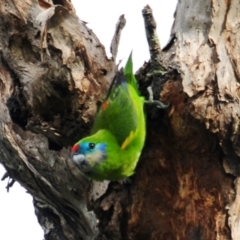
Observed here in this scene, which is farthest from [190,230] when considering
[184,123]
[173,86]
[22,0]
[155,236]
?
[22,0]

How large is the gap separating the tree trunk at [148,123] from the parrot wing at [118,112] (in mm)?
90

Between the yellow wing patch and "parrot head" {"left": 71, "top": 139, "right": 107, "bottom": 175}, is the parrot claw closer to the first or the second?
the yellow wing patch

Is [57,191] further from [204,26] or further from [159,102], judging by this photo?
[204,26]

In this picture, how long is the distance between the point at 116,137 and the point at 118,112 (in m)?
0.15

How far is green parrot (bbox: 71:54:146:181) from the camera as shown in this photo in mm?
3064

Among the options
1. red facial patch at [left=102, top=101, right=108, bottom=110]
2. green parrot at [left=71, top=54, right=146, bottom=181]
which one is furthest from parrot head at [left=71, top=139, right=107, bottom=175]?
red facial patch at [left=102, top=101, right=108, bottom=110]

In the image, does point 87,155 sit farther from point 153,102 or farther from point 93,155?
point 153,102

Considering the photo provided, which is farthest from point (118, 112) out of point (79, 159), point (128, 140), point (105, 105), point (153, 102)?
point (79, 159)

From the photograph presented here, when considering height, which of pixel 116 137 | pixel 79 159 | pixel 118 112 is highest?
pixel 118 112

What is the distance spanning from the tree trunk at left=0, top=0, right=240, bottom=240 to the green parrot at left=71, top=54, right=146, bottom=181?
0.06 metres

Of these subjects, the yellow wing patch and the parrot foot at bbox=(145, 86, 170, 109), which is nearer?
the parrot foot at bbox=(145, 86, 170, 109)

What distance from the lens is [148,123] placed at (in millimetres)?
3234

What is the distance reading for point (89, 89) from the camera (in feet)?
11.0

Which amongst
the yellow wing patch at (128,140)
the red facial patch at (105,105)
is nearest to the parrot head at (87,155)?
the yellow wing patch at (128,140)
